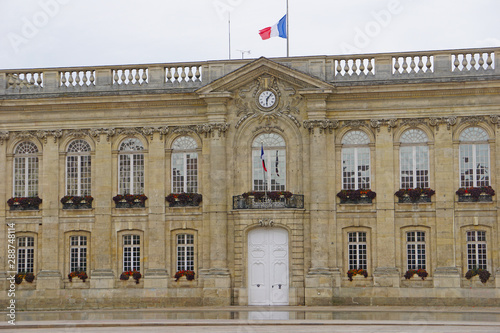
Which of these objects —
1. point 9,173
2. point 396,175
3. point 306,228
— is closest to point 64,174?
point 9,173

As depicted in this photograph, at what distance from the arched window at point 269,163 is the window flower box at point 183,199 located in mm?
2270

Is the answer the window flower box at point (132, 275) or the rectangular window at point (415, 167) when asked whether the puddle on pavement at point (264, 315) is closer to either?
the window flower box at point (132, 275)

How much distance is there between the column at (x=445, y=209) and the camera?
33125 millimetres

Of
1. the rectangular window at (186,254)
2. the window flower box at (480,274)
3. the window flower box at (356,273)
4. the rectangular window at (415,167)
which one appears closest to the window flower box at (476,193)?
the rectangular window at (415,167)

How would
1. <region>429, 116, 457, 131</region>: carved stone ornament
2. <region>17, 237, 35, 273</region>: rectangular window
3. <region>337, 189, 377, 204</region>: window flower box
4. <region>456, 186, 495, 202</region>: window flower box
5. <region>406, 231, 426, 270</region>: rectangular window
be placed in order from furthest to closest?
<region>17, 237, 35, 273</region>: rectangular window < <region>337, 189, 377, 204</region>: window flower box < <region>406, 231, 426, 270</region>: rectangular window < <region>429, 116, 457, 131</region>: carved stone ornament < <region>456, 186, 495, 202</region>: window flower box

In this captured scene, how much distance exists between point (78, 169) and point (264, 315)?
34.9 ft

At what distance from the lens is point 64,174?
3594 cm

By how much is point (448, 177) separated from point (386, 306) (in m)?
A: 5.34

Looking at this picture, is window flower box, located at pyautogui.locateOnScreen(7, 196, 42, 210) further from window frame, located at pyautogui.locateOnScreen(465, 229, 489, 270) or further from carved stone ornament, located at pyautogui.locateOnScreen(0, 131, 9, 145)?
window frame, located at pyautogui.locateOnScreen(465, 229, 489, 270)

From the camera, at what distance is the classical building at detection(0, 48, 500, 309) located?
33.5m

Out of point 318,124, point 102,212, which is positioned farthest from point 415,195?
point 102,212

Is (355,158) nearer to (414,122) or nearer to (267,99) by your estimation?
(414,122)

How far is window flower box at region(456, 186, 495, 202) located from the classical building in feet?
0.27

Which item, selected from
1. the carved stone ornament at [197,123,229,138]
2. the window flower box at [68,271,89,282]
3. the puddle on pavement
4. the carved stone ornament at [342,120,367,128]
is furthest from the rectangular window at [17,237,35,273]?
the carved stone ornament at [342,120,367,128]
